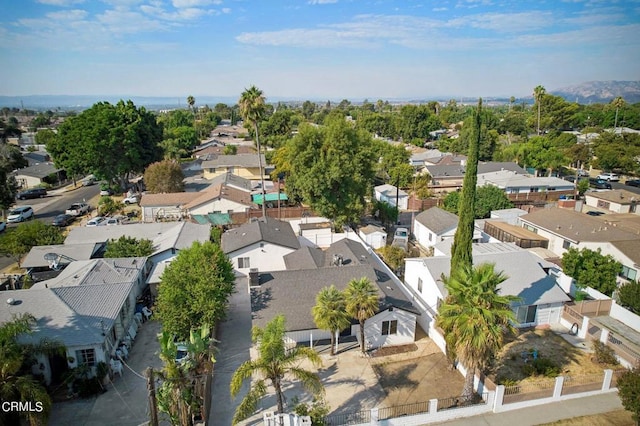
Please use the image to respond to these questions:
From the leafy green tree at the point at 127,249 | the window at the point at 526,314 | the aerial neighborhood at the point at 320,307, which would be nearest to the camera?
the aerial neighborhood at the point at 320,307

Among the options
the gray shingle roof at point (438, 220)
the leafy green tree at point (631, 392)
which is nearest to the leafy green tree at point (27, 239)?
the gray shingle roof at point (438, 220)

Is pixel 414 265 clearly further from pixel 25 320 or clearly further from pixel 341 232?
pixel 25 320

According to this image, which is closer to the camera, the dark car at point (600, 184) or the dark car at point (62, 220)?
the dark car at point (62, 220)

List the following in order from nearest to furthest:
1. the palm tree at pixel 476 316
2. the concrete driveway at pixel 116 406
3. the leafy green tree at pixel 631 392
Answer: the leafy green tree at pixel 631 392
the palm tree at pixel 476 316
the concrete driveway at pixel 116 406

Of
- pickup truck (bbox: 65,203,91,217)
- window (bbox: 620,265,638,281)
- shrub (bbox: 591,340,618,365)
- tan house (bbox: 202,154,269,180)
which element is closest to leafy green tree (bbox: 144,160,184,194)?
pickup truck (bbox: 65,203,91,217)

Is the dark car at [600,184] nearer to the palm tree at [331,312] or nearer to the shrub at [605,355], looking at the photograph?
the shrub at [605,355]

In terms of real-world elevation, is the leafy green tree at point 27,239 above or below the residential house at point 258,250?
above

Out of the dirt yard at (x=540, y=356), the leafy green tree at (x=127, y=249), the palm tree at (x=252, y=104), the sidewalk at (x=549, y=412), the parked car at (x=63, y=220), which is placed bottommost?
the dirt yard at (x=540, y=356)
